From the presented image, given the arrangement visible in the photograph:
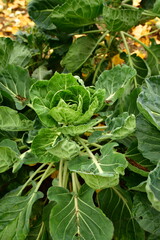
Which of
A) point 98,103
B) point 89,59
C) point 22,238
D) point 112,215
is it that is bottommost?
point 112,215

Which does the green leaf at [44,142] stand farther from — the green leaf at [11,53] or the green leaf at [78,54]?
the green leaf at [78,54]

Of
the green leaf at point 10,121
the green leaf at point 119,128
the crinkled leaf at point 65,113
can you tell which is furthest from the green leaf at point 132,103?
the green leaf at point 10,121

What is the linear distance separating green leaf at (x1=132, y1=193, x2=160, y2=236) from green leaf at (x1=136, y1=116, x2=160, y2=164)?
18 cm

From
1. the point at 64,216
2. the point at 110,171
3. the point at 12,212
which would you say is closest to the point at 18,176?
the point at 12,212

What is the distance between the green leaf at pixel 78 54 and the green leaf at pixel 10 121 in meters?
0.64

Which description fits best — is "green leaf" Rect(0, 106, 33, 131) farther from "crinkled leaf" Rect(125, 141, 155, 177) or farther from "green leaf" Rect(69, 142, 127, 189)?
"crinkled leaf" Rect(125, 141, 155, 177)

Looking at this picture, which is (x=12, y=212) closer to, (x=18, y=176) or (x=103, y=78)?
(x=18, y=176)

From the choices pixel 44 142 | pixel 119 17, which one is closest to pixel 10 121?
pixel 44 142

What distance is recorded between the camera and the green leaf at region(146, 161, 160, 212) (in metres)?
0.85

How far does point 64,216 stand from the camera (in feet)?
3.62

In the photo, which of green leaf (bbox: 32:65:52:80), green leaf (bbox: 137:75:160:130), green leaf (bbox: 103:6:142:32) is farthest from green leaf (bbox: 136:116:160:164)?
green leaf (bbox: 32:65:52:80)

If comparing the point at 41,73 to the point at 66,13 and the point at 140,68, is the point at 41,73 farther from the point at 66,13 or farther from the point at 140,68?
the point at 140,68

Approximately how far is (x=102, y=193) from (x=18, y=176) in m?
0.43

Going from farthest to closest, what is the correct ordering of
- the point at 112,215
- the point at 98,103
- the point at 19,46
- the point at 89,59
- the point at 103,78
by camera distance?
the point at 89,59, the point at 19,46, the point at 112,215, the point at 103,78, the point at 98,103
